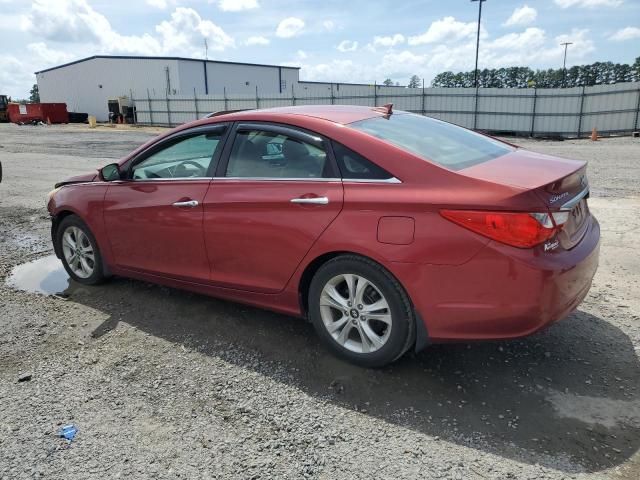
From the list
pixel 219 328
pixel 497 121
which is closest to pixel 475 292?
pixel 219 328

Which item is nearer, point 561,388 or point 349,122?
point 561,388

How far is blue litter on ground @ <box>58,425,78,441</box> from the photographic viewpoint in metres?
2.86

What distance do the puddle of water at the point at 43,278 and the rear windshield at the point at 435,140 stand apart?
3.36m

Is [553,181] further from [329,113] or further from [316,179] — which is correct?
[329,113]

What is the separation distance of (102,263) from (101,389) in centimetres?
187

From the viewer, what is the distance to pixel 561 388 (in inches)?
124

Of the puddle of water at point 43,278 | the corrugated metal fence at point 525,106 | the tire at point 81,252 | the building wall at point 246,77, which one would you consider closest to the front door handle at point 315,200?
the tire at point 81,252

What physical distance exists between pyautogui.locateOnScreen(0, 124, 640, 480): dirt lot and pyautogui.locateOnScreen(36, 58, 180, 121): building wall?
4445cm

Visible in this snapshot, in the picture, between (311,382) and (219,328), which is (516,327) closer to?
(311,382)

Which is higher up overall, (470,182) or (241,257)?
(470,182)

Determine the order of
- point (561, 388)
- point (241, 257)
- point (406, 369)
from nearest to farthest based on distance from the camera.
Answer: point (561, 388) < point (406, 369) < point (241, 257)

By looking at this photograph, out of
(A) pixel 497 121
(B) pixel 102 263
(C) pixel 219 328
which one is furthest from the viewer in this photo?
(A) pixel 497 121

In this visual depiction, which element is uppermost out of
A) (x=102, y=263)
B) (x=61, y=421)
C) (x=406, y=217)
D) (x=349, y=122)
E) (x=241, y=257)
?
(x=349, y=122)

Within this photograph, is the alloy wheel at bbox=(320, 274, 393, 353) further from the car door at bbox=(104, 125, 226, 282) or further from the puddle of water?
the puddle of water
